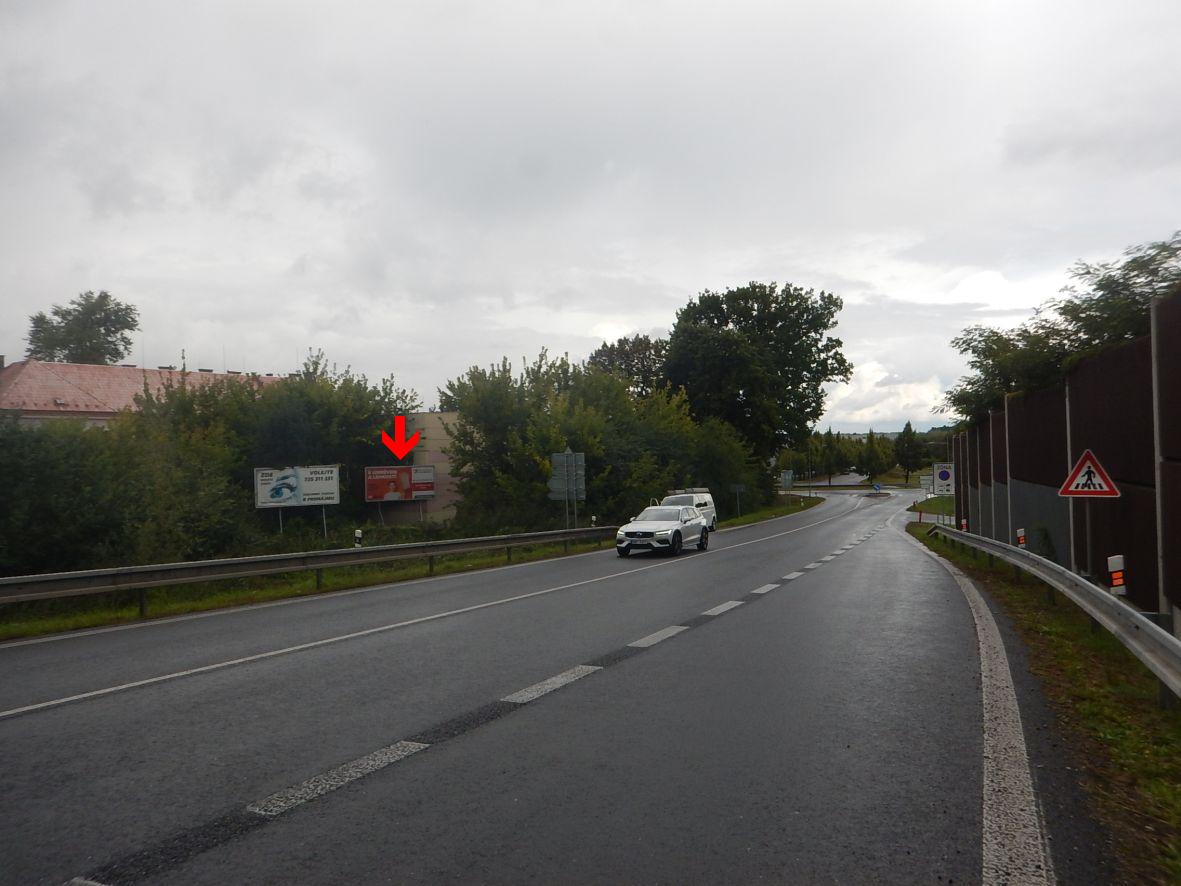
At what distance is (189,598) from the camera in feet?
55.2

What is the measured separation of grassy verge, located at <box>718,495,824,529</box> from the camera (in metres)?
51.8

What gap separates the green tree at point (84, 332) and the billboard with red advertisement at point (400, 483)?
41.2 m

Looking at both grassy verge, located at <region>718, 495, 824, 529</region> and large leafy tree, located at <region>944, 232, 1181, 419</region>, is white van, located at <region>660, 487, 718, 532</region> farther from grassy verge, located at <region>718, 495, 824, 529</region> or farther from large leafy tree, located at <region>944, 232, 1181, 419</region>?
large leafy tree, located at <region>944, 232, 1181, 419</region>

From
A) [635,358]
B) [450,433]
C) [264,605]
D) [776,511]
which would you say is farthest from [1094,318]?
[635,358]

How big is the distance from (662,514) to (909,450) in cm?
A: 12754

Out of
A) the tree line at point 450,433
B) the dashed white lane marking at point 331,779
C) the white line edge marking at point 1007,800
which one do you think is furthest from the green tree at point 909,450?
the dashed white lane marking at point 331,779

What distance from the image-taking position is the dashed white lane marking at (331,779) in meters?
4.37

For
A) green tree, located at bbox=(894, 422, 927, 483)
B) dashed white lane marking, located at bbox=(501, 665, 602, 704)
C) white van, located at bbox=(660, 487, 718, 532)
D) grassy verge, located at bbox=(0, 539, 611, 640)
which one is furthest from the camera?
green tree, located at bbox=(894, 422, 927, 483)

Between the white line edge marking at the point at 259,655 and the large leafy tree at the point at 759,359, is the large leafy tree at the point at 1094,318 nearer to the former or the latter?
the white line edge marking at the point at 259,655

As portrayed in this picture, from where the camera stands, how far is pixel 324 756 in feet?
17.1

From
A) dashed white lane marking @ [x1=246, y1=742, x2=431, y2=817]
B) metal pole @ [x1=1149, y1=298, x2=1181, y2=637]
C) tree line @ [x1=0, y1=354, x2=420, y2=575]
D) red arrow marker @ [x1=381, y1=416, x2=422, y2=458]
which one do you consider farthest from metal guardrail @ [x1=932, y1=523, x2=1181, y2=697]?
red arrow marker @ [x1=381, y1=416, x2=422, y2=458]

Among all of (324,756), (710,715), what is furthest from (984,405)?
(324,756)

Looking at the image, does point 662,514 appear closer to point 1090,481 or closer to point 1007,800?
point 1090,481

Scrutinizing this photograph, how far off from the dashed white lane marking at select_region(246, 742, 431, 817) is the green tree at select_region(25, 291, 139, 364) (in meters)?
78.7
